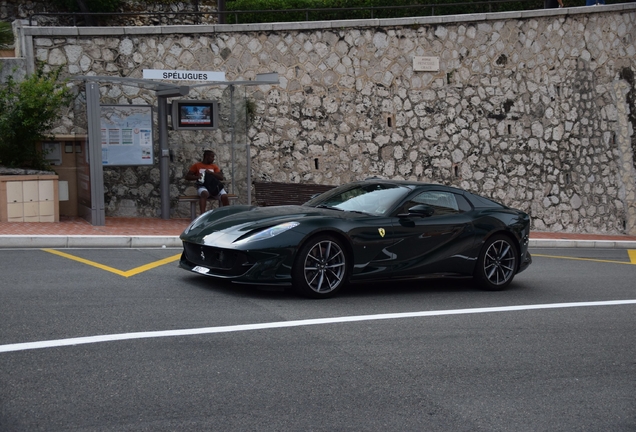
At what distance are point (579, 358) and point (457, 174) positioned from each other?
13832mm

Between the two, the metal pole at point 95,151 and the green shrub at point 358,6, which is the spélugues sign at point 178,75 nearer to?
the metal pole at point 95,151

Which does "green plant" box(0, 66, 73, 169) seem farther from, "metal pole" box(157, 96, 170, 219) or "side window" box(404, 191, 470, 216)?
"side window" box(404, 191, 470, 216)

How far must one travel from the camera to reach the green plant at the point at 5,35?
16.4 m

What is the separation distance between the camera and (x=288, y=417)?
458cm

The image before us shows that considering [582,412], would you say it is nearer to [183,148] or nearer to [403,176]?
[183,148]

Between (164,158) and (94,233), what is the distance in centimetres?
382

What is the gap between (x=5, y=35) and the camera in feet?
54.2

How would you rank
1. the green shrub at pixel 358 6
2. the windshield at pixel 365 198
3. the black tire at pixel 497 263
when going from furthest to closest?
the green shrub at pixel 358 6, the black tire at pixel 497 263, the windshield at pixel 365 198

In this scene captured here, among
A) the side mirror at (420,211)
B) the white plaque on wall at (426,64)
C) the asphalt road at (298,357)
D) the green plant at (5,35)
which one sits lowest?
the asphalt road at (298,357)

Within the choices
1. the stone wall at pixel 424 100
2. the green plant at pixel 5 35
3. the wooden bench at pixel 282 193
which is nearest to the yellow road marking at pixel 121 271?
the stone wall at pixel 424 100

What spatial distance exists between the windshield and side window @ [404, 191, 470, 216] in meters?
0.19

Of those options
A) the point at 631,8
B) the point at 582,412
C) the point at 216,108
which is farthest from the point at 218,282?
the point at 631,8

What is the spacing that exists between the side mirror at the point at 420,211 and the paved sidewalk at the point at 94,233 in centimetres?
494

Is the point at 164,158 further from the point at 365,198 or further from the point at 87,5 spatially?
the point at 87,5
